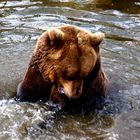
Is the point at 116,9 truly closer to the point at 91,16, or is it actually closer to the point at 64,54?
the point at 91,16

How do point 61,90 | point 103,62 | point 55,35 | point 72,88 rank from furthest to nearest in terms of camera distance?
point 103,62, point 61,90, point 72,88, point 55,35

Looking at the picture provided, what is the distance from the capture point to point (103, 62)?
897cm

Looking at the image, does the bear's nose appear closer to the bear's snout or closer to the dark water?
the bear's snout

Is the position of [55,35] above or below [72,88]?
above

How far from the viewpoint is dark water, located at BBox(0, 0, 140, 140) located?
672cm

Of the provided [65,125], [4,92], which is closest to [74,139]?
[65,125]

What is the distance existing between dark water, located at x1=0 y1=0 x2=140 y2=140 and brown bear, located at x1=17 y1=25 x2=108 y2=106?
38 centimetres

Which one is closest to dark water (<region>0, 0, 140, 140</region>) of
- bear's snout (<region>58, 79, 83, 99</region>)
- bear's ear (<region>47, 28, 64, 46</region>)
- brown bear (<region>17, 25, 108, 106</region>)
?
brown bear (<region>17, 25, 108, 106</region>)

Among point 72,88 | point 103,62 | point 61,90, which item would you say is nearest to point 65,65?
point 72,88

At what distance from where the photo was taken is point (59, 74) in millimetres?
6520

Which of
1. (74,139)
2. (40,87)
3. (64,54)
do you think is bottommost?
(74,139)

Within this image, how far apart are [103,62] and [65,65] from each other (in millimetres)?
2635

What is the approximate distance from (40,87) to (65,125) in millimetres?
621

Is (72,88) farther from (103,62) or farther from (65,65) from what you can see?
(103,62)
